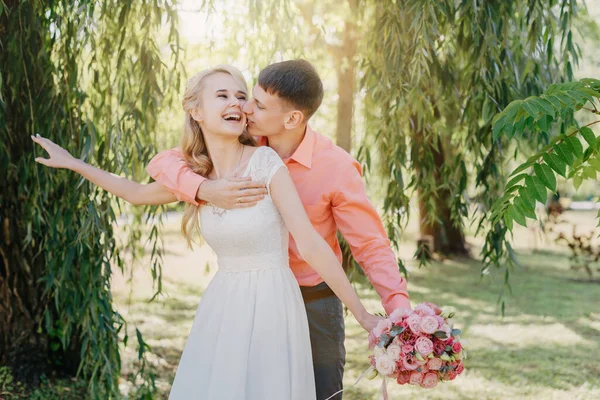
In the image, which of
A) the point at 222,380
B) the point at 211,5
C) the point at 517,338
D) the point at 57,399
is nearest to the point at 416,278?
the point at 517,338

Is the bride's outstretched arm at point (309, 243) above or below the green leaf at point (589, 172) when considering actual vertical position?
below

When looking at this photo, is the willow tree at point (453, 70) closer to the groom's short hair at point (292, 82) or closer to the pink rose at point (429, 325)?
the groom's short hair at point (292, 82)

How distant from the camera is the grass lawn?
5238 mm

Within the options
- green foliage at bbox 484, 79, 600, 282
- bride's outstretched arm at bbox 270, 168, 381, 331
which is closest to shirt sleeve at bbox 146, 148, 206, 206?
bride's outstretched arm at bbox 270, 168, 381, 331

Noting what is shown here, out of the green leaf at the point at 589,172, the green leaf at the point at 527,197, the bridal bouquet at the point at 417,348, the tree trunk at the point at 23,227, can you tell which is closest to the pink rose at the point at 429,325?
the bridal bouquet at the point at 417,348

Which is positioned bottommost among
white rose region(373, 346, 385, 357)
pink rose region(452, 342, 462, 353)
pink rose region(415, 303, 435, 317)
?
white rose region(373, 346, 385, 357)

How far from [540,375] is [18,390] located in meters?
4.01

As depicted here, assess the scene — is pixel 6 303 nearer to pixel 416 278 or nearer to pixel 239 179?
pixel 239 179

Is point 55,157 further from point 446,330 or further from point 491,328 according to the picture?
point 491,328

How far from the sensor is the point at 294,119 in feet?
7.70

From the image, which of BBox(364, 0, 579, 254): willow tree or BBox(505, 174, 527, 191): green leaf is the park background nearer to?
BBox(364, 0, 579, 254): willow tree

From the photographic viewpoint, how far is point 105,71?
3688 millimetres

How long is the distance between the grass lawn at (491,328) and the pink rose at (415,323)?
2631mm

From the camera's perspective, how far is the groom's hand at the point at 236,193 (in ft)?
7.21
